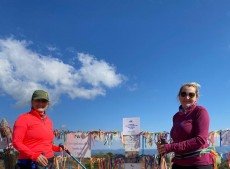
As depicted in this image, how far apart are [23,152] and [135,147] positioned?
5.00 meters

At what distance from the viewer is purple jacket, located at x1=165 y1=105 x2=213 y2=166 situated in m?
2.56

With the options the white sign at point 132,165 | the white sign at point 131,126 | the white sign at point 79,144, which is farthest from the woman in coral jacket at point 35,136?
the white sign at point 79,144

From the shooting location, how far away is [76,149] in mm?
8078

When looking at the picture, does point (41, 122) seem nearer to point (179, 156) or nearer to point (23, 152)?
point (23, 152)

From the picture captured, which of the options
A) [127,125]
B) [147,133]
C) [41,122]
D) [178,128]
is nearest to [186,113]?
[178,128]

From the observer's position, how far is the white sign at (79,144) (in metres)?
8.04

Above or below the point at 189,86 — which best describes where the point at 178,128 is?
below

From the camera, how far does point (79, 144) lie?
8133 mm

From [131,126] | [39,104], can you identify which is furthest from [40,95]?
[131,126]

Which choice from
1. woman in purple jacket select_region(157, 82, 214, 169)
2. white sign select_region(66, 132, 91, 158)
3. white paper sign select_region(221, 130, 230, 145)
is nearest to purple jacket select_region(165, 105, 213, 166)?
woman in purple jacket select_region(157, 82, 214, 169)

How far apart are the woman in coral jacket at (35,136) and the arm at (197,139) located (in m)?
1.23

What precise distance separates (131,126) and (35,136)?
14.7 ft

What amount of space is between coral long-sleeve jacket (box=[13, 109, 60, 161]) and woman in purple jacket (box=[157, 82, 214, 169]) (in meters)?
1.16

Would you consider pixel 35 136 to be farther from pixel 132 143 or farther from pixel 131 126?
pixel 132 143
